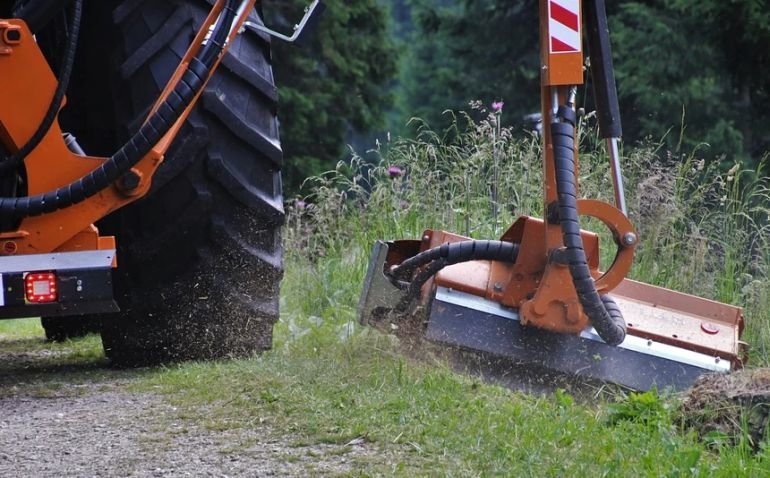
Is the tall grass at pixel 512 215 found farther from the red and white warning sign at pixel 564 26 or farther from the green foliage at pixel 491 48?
A: the green foliage at pixel 491 48

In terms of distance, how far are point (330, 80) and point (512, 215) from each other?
49.1 ft

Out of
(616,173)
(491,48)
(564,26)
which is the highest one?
(491,48)

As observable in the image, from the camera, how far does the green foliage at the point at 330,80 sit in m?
19.7

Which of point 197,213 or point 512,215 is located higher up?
point 197,213

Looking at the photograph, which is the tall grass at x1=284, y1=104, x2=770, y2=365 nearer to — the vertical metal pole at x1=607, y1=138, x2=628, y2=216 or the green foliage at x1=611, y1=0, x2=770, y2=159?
the vertical metal pole at x1=607, y1=138, x2=628, y2=216

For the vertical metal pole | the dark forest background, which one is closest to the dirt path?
the vertical metal pole

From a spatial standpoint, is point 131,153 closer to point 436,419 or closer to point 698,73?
point 436,419

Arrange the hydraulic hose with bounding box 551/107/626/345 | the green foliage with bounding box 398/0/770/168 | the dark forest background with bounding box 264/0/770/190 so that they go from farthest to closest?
the dark forest background with bounding box 264/0/770/190
the green foliage with bounding box 398/0/770/168
the hydraulic hose with bounding box 551/107/626/345

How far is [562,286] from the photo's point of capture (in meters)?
4.48

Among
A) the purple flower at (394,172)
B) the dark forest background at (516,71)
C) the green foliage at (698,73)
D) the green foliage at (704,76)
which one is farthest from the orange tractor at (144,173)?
the green foliage at (704,76)

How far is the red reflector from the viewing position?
174 inches

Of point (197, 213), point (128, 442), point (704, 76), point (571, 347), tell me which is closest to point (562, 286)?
point (571, 347)

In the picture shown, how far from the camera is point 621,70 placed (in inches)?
721

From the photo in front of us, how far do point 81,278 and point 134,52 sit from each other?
A: 892 millimetres
